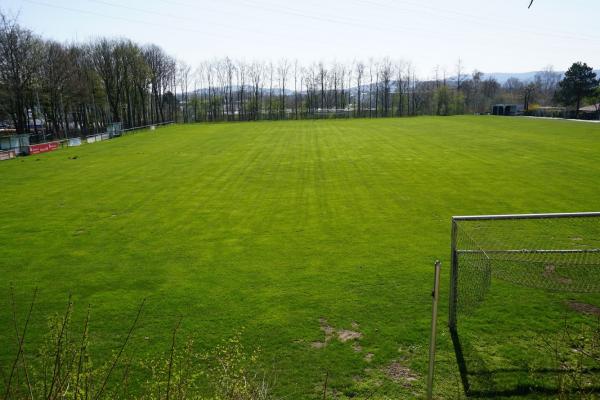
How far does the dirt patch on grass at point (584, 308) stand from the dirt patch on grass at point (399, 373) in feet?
15.1

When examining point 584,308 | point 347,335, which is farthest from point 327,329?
point 584,308

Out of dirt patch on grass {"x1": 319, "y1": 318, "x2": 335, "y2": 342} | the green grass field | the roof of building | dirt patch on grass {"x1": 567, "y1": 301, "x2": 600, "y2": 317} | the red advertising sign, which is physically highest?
the roof of building

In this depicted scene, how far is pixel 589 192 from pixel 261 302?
17.2 m

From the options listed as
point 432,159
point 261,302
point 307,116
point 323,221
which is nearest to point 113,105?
point 307,116

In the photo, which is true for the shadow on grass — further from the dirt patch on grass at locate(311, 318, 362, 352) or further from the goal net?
the dirt patch on grass at locate(311, 318, 362, 352)

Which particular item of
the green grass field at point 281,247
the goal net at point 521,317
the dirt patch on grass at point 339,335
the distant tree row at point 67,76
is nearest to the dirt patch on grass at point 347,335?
the dirt patch on grass at point 339,335

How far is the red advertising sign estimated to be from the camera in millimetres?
39250

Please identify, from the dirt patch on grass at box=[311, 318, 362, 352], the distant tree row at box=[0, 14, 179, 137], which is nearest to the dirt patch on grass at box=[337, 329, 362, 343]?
the dirt patch on grass at box=[311, 318, 362, 352]

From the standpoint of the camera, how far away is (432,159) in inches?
1182

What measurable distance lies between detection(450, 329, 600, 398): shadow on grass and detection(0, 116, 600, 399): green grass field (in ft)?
0.85

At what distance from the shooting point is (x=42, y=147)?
40.8 meters

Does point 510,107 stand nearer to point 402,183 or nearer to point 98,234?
point 402,183

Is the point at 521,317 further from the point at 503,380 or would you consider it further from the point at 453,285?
the point at 503,380

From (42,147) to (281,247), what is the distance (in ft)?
121
